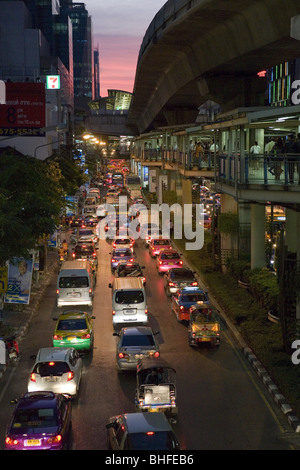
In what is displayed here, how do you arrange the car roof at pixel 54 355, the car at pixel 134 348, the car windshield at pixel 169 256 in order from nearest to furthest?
1. the car roof at pixel 54 355
2. the car at pixel 134 348
3. the car windshield at pixel 169 256

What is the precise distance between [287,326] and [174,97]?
32.0 m

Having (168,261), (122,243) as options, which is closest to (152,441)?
(168,261)

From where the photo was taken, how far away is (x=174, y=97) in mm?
49344

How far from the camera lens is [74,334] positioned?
21.6m

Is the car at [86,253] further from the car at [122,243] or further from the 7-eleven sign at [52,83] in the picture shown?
the 7-eleven sign at [52,83]

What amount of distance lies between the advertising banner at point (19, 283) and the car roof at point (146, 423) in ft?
48.9

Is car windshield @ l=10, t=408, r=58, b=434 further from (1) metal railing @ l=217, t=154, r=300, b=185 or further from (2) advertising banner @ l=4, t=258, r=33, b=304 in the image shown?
(2) advertising banner @ l=4, t=258, r=33, b=304

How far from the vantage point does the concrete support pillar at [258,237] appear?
3112 cm

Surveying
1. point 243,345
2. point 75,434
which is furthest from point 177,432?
point 243,345

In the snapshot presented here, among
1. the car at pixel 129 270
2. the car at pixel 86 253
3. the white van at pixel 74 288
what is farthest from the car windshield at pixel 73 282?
the car at pixel 86 253

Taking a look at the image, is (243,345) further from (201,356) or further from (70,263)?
(70,263)

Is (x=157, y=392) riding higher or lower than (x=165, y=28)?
lower

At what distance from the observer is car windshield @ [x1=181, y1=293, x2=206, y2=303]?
1028 inches

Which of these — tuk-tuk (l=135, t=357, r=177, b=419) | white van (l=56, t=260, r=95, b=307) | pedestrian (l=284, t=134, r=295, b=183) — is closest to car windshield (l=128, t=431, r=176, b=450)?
tuk-tuk (l=135, t=357, r=177, b=419)
